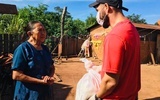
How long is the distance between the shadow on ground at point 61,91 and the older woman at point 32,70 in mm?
4291

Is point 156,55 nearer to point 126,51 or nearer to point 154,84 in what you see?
point 154,84

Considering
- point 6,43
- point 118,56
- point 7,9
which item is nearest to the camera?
point 118,56

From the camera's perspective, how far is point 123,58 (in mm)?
2129

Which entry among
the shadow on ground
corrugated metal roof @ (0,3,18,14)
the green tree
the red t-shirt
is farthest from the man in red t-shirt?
the green tree

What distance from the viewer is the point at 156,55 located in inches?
767

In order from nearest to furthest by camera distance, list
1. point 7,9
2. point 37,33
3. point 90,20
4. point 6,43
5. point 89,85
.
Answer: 1. point 89,85
2. point 37,33
3. point 7,9
4. point 6,43
5. point 90,20

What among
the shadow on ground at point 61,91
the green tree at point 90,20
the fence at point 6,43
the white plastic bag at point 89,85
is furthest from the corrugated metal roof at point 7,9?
the green tree at point 90,20

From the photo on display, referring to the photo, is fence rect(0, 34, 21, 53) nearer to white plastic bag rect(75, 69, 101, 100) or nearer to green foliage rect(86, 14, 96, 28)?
white plastic bag rect(75, 69, 101, 100)

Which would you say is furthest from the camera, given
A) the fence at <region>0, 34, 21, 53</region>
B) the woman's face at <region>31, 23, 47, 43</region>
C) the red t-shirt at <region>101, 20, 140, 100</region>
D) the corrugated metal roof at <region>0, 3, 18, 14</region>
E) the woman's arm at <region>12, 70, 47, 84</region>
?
the fence at <region>0, 34, 21, 53</region>

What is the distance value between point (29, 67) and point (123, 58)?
1229mm

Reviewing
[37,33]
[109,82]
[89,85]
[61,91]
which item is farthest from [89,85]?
[61,91]

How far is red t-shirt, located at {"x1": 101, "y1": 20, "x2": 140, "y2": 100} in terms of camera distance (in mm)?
2092

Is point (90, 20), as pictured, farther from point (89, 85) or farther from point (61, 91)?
point (89, 85)

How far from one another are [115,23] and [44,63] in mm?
1116
